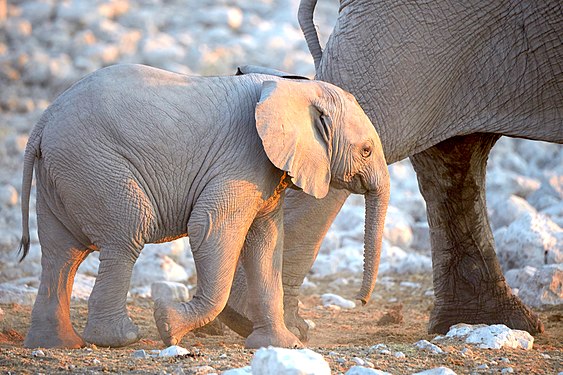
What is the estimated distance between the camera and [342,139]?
15.8 ft

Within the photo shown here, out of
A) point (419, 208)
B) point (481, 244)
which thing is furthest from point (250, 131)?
point (419, 208)

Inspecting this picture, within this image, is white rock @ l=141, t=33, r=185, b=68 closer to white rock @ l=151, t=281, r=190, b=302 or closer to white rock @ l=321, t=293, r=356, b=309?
white rock @ l=321, t=293, r=356, b=309

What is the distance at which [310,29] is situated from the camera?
5.84 m

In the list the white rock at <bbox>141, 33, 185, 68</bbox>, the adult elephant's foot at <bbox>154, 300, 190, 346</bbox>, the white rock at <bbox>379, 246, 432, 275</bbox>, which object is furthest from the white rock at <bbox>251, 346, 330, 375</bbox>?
the white rock at <bbox>141, 33, 185, 68</bbox>

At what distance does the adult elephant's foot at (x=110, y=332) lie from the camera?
465cm

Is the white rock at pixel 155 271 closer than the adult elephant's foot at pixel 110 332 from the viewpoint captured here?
No

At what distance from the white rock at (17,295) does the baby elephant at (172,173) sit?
4.73ft

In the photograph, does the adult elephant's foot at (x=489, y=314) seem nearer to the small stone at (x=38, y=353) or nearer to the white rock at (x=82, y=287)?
the white rock at (x=82, y=287)

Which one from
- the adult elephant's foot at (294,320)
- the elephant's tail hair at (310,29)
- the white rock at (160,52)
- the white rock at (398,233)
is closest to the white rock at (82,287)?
the adult elephant's foot at (294,320)

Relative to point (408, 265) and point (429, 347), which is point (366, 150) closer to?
point (429, 347)

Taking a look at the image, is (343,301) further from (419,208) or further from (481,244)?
(419,208)

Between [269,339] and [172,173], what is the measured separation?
774mm

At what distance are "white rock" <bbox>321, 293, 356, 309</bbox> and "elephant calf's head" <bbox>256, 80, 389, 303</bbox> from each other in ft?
6.63

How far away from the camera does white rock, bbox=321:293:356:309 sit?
6.93 meters
